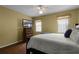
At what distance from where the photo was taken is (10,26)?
12.4 ft

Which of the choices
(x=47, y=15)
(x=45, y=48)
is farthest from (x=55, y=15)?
(x=45, y=48)

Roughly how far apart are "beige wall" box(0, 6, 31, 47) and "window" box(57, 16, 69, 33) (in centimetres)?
154

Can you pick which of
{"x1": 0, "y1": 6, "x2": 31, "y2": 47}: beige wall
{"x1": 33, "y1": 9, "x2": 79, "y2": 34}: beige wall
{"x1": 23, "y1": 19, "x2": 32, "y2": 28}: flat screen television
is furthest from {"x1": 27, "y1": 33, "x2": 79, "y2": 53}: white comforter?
{"x1": 23, "y1": 19, "x2": 32, "y2": 28}: flat screen television

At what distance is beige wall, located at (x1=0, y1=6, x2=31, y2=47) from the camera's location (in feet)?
11.3

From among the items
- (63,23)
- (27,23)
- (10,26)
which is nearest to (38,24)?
(27,23)

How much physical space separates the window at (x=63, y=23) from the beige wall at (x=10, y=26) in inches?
60.7

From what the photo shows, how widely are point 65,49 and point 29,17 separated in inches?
129

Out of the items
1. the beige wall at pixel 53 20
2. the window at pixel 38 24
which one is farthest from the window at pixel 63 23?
the window at pixel 38 24

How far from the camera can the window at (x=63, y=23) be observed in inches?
147

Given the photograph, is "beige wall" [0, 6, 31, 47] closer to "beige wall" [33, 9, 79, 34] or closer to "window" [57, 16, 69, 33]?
"beige wall" [33, 9, 79, 34]

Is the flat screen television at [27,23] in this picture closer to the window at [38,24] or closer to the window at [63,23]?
the window at [38,24]
